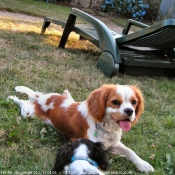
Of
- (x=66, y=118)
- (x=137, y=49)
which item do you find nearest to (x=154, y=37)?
(x=137, y=49)

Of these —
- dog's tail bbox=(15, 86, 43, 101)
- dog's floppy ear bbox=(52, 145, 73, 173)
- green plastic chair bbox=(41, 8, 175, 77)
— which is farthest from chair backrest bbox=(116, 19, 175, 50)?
dog's floppy ear bbox=(52, 145, 73, 173)

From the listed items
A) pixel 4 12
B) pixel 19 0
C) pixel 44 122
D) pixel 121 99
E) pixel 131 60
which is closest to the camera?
pixel 121 99

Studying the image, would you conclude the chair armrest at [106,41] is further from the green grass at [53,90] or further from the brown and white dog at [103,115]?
the brown and white dog at [103,115]

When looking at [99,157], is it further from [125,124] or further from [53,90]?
[53,90]

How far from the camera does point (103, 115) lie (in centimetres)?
310

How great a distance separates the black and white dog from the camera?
7.55ft

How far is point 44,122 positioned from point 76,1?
47.1 ft

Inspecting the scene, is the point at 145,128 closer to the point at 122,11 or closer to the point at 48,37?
the point at 48,37

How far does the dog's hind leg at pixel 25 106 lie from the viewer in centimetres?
371

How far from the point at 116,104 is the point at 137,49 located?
12.1 ft

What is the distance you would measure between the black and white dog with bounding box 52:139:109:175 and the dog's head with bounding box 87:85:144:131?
448mm

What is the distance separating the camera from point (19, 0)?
1388 centimetres

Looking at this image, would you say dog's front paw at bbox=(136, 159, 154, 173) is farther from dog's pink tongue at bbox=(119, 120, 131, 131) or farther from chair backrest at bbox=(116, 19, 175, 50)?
chair backrest at bbox=(116, 19, 175, 50)

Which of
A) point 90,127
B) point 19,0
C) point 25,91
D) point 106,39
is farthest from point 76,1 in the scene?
point 90,127
